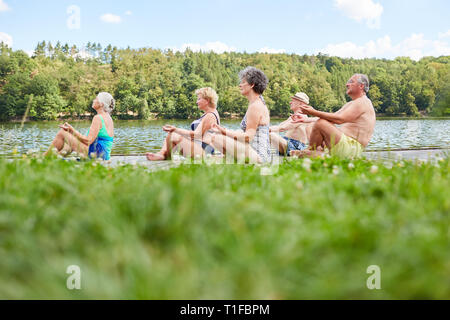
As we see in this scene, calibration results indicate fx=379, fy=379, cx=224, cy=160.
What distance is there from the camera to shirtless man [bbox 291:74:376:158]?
5.64 metres

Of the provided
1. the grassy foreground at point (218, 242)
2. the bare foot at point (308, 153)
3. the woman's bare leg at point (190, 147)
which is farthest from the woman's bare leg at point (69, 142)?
the grassy foreground at point (218, 242)

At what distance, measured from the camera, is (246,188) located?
272 centimetres

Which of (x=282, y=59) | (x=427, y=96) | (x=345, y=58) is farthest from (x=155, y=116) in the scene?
(x=345, y=58)

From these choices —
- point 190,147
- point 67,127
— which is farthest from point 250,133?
point 67,127

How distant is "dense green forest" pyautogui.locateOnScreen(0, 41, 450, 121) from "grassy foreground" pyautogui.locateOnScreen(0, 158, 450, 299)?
60460 millimetres

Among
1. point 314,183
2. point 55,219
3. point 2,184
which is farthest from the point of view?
point 314,183

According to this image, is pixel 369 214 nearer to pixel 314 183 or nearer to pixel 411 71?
pixel 314 183

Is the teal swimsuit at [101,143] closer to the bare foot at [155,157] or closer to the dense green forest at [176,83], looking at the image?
the bare foot at [155,157]

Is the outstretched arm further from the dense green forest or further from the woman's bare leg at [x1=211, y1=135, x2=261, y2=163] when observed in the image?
the dense green forest

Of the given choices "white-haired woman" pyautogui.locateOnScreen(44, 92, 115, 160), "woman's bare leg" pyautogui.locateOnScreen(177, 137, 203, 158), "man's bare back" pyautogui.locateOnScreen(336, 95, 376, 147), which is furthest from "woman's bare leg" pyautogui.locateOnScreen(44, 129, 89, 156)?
"man's bare back" pyautogui.locateOnScreen(336, 95, 376, 147)

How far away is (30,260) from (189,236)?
0.68 m

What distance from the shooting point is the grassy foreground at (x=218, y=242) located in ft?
4.69

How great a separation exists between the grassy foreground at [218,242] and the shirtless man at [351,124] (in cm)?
315

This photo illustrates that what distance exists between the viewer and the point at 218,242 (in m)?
1.66
